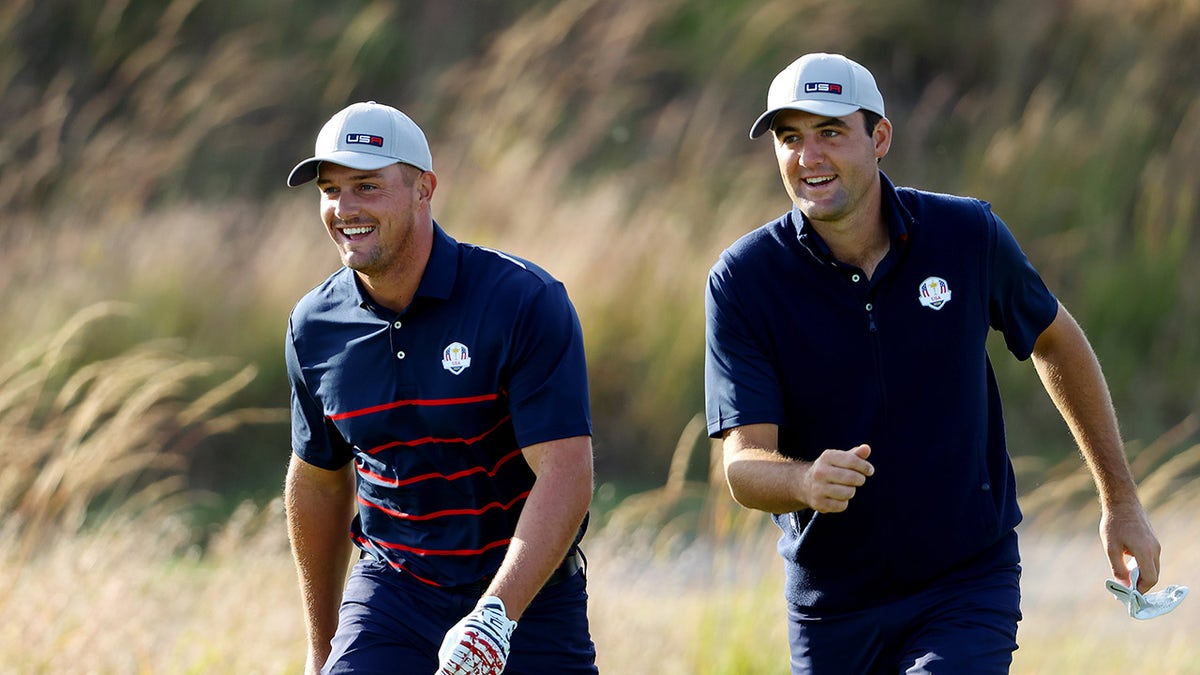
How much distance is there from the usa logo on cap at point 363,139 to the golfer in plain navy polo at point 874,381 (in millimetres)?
946

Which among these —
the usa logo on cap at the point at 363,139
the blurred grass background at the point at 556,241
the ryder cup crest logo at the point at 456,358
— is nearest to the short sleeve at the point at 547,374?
the ryder cup crest logo at the point at 456,358

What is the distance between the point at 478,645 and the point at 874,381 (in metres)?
1.19

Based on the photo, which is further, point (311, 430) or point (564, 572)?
point (311, 430)

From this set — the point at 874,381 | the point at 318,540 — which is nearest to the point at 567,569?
the point at 318,540

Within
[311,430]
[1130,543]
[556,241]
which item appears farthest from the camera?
[556,241]

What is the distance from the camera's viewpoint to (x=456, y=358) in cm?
466

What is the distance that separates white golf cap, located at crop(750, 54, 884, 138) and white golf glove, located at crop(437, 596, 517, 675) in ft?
4.78

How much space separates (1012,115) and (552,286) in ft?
35.3

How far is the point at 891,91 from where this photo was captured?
54.4 feet

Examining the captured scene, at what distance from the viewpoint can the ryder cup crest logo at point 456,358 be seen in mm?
4652

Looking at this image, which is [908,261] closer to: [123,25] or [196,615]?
[196,615]

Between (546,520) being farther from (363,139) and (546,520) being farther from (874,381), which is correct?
(363,139)

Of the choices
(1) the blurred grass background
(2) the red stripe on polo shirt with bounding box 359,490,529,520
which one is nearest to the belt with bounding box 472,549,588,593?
(2) the red stripe on polo shirt with bounding box 359,490,529,520

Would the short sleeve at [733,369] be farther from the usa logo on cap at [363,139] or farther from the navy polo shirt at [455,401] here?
the usa logo on cap at [363,139]
